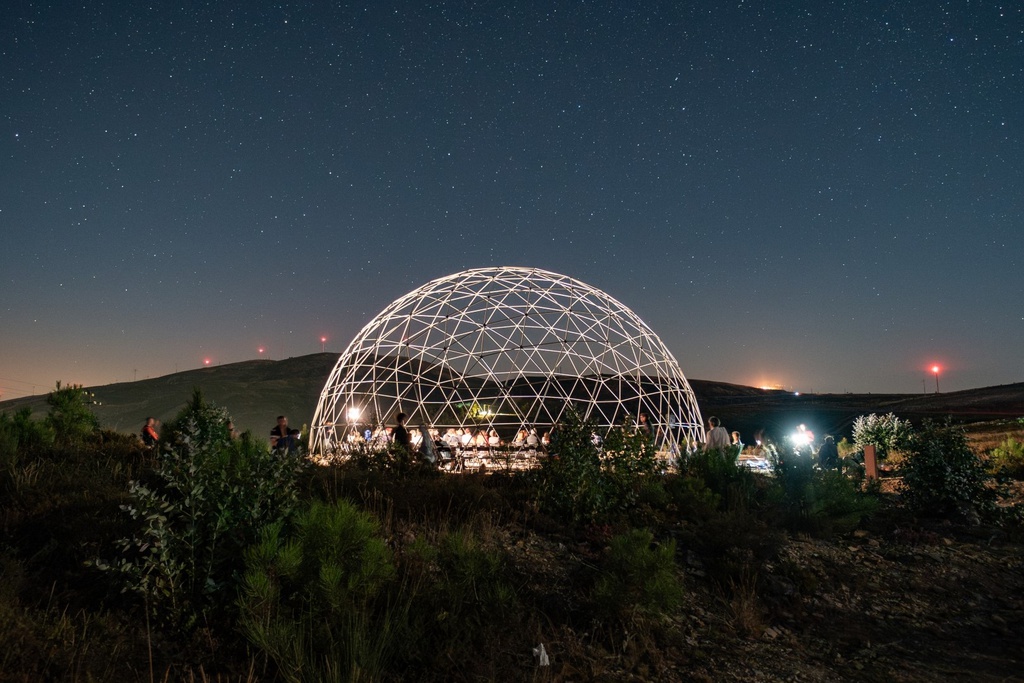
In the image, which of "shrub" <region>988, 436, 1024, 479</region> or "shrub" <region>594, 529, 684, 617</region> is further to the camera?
"shrub" <region>988, 436, 1024, 479</region>

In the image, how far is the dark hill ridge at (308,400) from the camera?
159ft

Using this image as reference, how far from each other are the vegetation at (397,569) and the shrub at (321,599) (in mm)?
17

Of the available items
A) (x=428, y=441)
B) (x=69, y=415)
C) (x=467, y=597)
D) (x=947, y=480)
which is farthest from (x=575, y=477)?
(x=69, y=415)

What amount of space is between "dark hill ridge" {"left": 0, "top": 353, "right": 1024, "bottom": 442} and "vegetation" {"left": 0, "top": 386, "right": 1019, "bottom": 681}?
35.2 metres

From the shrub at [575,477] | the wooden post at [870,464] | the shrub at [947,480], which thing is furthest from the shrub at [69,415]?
the wooden post at [870,464]

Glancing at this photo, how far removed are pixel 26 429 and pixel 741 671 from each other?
10748 millimetres

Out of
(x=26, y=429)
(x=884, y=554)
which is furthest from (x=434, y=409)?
(x=884, y=554)

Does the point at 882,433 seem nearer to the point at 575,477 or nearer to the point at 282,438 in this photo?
the point at 575,477

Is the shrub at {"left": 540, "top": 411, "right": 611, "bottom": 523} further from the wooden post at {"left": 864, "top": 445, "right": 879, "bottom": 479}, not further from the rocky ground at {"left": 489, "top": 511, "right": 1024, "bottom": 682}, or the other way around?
the wooden post at {"left": 864, "top": 445, "right": 879, "bottom": 479}

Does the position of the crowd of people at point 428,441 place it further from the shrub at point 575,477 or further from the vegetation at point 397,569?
the vegetation at point 397,569

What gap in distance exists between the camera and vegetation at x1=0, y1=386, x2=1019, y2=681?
12.5 ft

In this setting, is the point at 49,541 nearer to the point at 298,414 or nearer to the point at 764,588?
the point at 764,588

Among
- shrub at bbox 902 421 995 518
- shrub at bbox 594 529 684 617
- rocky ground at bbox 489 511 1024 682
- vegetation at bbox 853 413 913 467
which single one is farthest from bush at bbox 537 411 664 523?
vegetation at bbox 853 413 913 467

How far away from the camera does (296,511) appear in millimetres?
4789
